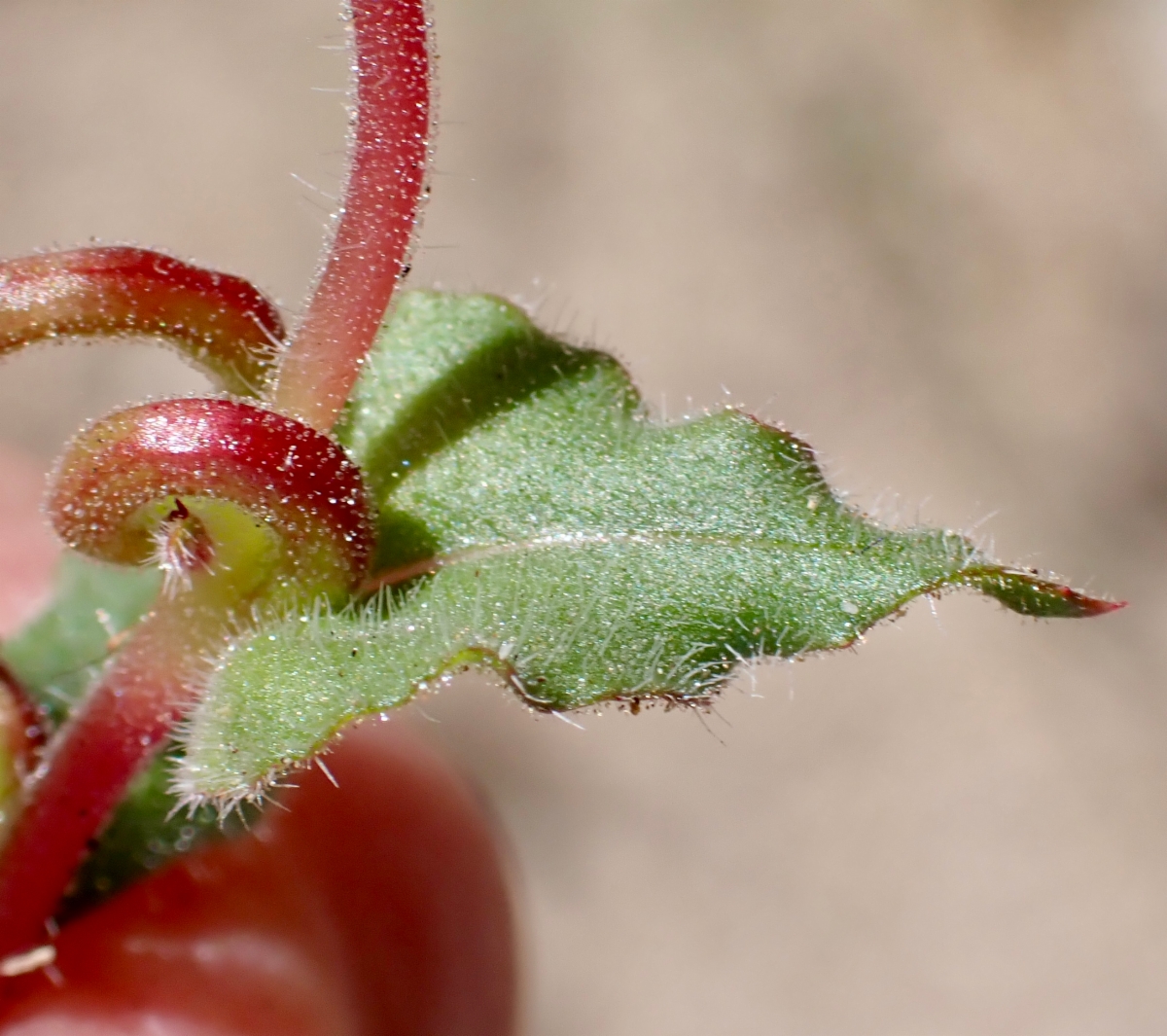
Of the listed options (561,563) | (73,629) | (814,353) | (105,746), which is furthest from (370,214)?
(814,353)

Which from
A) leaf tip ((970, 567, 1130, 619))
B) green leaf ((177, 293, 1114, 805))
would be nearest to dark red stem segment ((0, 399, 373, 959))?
green leaf ((177, 293, 1114, 805))

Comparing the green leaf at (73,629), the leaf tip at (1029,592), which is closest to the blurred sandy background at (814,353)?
the green leaf at (73,629)

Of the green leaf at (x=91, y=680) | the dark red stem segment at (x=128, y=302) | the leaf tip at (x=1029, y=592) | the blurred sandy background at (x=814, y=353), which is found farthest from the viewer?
the blurred sandy background at (x=814, y=353)

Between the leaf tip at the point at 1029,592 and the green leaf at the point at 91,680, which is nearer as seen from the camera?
the leaf tip at the point at 1029,592

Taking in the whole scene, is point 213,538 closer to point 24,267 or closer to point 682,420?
point 24,267

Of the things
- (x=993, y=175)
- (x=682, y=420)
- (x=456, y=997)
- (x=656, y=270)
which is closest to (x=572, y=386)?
(x=682, y=420)

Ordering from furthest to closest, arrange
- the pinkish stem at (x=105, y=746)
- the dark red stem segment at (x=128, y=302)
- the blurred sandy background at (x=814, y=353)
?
the blurred sandy background at (x=814, y=353), the pinkish stem at (x=105, y=746), the dark red stem segment at (x=128, y=302)

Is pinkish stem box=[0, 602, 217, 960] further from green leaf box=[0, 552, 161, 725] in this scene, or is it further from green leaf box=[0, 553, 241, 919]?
green leaf box=[0, 552, 161, 725]

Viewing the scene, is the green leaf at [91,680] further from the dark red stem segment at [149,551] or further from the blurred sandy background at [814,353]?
the blurred sandy background at [814,353]
